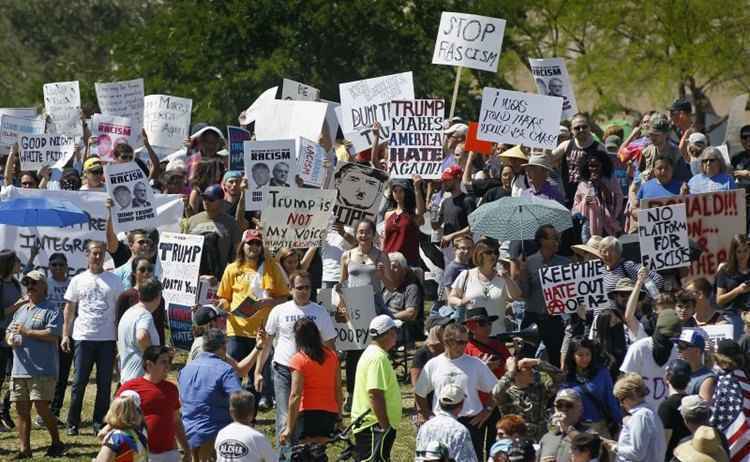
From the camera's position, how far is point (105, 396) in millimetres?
17062

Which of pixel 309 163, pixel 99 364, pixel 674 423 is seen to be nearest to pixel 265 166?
pixel 309 163

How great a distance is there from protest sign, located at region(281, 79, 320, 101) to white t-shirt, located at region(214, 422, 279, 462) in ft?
35.2

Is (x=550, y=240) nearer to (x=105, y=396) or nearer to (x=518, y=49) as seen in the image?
(x=105, y=396)

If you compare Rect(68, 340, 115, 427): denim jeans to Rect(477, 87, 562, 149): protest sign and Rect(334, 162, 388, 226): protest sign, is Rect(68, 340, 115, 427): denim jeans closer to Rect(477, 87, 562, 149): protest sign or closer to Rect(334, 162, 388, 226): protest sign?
Rect(334, 162, 388, 226): protest sign

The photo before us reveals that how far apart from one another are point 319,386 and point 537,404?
5.91 ft

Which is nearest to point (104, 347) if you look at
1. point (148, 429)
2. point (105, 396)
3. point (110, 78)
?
point (105, 396)

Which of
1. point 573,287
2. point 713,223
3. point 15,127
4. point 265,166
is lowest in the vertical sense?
point 573,287

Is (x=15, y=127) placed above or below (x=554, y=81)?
below

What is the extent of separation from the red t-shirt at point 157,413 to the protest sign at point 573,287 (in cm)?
394

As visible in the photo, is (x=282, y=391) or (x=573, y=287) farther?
(x=573, y=287)

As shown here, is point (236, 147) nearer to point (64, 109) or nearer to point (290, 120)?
point (290, 120)

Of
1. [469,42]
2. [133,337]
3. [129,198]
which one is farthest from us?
[469,42]

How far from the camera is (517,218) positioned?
18.0 m

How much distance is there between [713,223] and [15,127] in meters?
10.6
